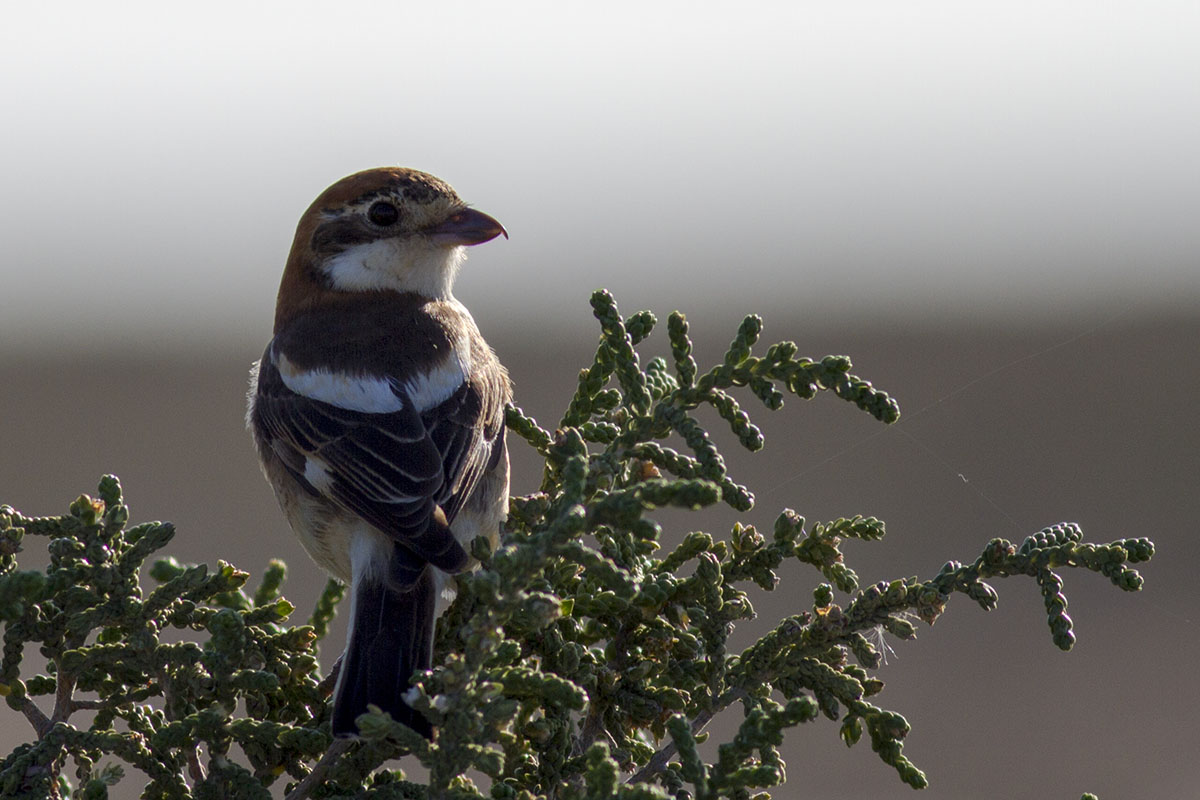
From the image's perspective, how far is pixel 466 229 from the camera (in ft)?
13.9

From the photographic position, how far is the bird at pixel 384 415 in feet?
9.56

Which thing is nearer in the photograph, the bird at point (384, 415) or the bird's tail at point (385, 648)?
the bird's tail at point (385, 648)

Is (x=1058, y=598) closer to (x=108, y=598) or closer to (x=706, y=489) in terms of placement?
(x=706, y=489)

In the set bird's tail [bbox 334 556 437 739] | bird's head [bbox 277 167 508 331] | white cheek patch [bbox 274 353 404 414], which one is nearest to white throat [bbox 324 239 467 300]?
bird's head [bbox 277 167 508 331]

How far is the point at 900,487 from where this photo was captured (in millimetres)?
15656

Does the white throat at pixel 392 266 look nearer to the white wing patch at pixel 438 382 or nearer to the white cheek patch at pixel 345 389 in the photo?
the white cheek patch at pixel 345 389

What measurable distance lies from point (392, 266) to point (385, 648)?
1800mm


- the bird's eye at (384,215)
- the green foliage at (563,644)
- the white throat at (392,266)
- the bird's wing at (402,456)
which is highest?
the bird's eye at (384,215)

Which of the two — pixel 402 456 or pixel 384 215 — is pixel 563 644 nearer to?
pixel 402 456

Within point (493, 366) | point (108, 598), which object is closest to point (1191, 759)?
point (493, 366)

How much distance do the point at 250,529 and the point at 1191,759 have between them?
32.5 ft

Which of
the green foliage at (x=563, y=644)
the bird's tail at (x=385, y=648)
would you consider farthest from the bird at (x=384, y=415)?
the green foliage at (x=563, y=644)

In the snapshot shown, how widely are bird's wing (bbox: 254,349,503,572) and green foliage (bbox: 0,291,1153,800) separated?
472 millimetres

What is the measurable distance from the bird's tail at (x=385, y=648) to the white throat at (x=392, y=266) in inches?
55.1
